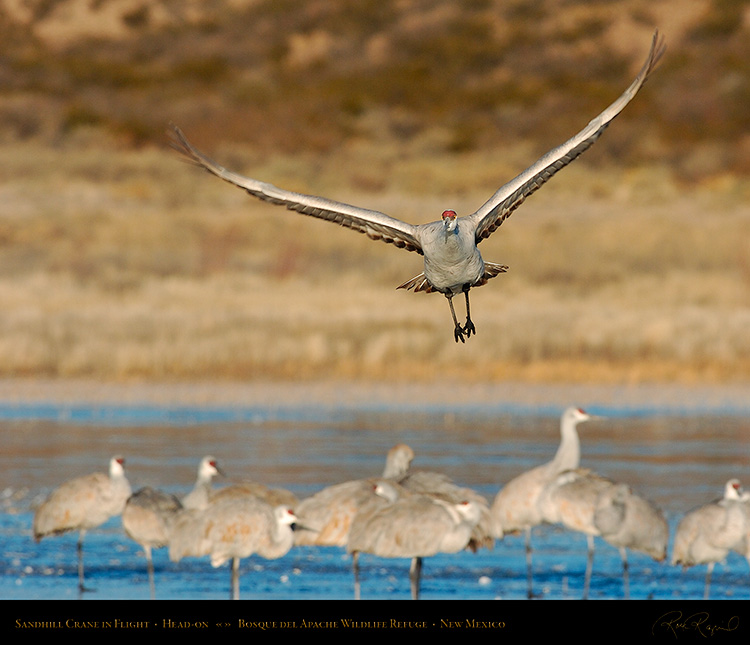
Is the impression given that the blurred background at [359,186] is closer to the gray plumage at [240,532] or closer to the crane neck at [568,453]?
the crane neck at [568,453]

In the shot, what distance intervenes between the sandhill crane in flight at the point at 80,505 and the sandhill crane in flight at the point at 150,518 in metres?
0.53

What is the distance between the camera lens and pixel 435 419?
2091 centimetres

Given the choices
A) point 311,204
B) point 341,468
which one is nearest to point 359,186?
point 341,468

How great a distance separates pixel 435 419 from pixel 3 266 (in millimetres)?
19853

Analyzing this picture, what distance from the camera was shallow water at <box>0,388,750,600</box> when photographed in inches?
444

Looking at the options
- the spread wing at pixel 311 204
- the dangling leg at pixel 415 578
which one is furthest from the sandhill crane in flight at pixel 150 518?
the spread wing at pixel 311 204

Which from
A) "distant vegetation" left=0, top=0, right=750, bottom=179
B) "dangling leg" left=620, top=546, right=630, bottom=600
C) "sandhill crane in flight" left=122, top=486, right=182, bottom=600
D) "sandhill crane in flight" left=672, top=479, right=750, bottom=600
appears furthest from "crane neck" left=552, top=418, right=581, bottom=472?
"distant vegetation" left=0, top=0, right=750, bottom=179

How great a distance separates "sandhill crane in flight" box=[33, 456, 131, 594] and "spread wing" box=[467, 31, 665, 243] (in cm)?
395

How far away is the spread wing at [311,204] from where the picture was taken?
902 centimetres

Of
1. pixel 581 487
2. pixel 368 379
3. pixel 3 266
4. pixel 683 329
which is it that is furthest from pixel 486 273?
pixel 3 266

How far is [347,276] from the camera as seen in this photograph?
37219 millimetres

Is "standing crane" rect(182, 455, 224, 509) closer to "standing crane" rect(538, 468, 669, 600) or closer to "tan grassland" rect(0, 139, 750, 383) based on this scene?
"standing crane" rect(538, 468, 669, 600)

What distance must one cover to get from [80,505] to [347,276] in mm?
25756

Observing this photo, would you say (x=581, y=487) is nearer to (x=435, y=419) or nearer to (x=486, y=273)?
(x=486, y=273)
